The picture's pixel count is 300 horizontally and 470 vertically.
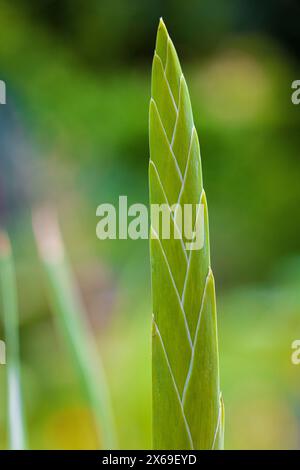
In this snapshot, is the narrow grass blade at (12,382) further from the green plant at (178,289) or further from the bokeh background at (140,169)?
the bokeh background at (140,169)

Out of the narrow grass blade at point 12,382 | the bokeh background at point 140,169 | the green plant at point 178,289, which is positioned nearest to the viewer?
the green plant at point 178,289

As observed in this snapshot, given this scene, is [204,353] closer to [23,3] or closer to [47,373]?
[47,373]

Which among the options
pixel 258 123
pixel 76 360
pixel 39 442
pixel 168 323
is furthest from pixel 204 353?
pixel 258 123

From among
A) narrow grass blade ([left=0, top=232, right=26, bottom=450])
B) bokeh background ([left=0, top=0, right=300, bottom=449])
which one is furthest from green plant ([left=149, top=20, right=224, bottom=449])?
bokeh background ([left=0, top=0, right=300, bottom=449])

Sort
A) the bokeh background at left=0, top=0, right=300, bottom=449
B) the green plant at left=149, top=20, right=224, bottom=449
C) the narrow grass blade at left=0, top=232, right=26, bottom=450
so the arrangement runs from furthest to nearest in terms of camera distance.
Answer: the bokeh background at left=0, top=0, right=300, bottom=449 → the narrow grass blade at left=0, top=232, right=26, bottom=450 → the green plant at left=149, top=20, right=224, bottom=449

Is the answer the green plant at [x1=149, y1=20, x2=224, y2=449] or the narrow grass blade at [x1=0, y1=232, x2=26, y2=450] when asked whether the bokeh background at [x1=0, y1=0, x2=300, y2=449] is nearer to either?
the narrow grass blade at [x1=0, y1=232, x2=26, y2=450]

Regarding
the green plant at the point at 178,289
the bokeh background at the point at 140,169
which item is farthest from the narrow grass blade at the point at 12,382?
the bokeh background at the point at 140,169
